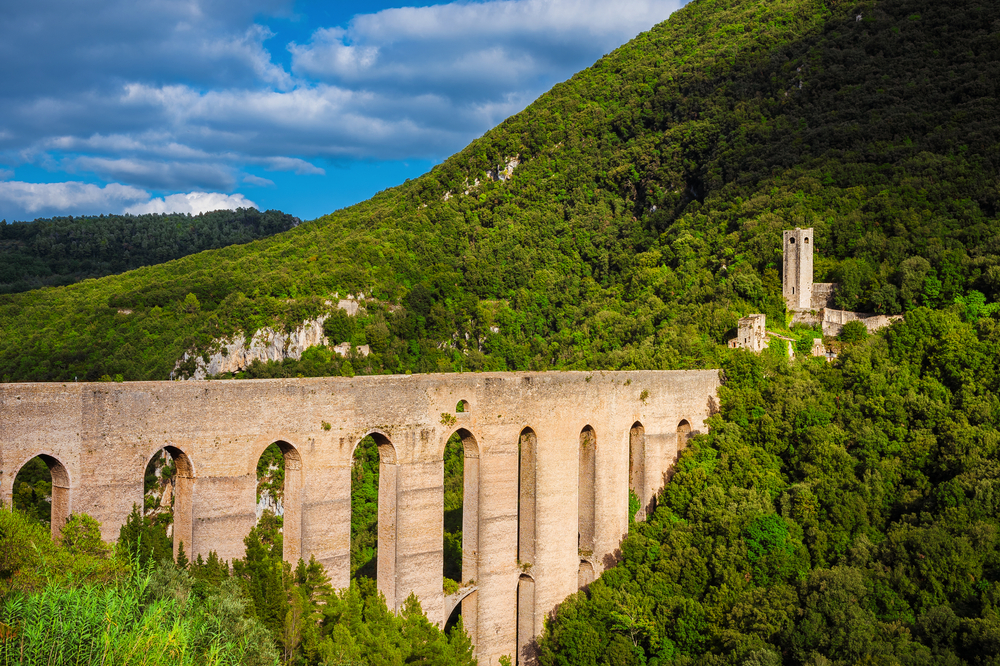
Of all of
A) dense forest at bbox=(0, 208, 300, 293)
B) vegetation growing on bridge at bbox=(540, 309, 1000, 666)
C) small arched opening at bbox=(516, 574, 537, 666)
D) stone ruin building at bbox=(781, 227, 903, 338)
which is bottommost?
small arched opening at bbox=(516, 574, 537, 666)

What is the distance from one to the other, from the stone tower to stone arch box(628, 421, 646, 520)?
55.1ft

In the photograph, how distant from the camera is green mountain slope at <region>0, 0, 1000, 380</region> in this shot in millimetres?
43812

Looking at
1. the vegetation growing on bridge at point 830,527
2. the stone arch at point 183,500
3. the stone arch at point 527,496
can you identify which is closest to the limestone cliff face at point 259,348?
the stone arch at point 527,496

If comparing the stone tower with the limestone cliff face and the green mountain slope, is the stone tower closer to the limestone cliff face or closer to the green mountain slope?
the green mountain slope

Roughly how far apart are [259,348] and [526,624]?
125 feet

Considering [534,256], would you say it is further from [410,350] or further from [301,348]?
[301,348]

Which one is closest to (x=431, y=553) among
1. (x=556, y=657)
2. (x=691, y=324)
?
(x=556, y=657)

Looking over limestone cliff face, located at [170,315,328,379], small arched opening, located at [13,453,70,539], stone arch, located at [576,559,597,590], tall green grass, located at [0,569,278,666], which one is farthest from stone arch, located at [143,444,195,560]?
limestone cliff face, located at [170,315,328,379]

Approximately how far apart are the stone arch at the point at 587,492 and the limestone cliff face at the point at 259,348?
3285 cm

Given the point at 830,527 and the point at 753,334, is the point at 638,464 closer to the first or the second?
the point at 830,527

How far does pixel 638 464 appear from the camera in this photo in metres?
31.4

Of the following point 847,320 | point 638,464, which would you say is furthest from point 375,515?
point 847,320

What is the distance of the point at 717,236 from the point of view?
56.1 meters

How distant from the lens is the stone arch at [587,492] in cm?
2848
